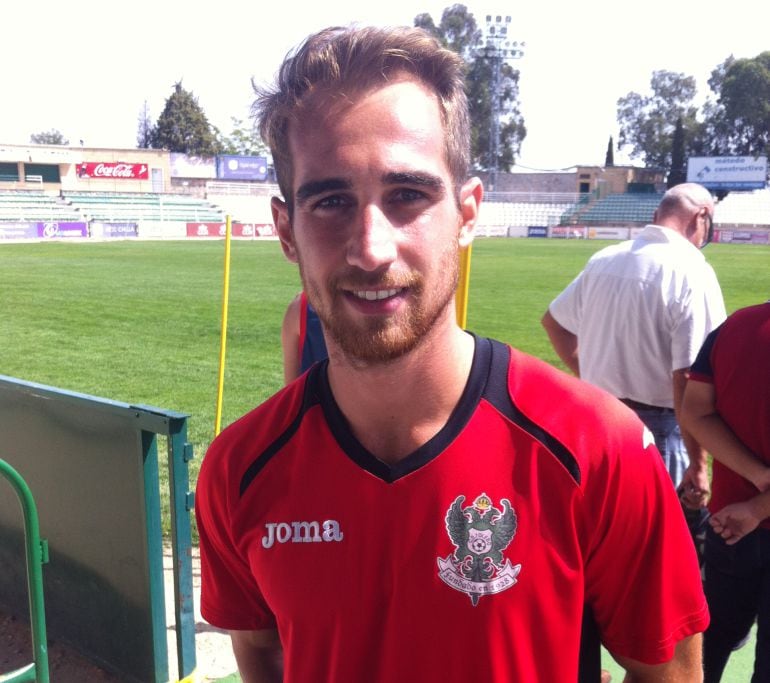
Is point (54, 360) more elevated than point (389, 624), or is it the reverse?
point (389, 624)

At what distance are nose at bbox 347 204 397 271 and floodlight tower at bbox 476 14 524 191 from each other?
252 feet

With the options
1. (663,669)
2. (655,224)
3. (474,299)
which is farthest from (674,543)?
(474,299)

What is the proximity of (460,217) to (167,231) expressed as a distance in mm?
49472

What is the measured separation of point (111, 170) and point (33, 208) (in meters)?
17.0

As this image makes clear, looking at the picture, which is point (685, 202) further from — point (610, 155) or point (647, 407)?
point (610, 155)

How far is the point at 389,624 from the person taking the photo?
1463 mm

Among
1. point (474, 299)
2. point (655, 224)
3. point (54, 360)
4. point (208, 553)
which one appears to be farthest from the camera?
point (474, 299)

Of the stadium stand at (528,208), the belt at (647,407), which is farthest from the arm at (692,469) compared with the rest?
the stadium stand at (528,208)

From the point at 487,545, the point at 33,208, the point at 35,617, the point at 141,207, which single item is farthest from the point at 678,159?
the point at 487,545

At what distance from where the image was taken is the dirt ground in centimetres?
383

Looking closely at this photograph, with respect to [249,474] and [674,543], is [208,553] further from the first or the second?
[674,543]

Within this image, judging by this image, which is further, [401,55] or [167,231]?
[167,231]

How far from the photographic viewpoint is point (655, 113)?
9362cm

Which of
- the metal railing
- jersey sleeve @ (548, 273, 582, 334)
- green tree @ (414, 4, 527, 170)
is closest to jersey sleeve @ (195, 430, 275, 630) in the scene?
the metal railing
